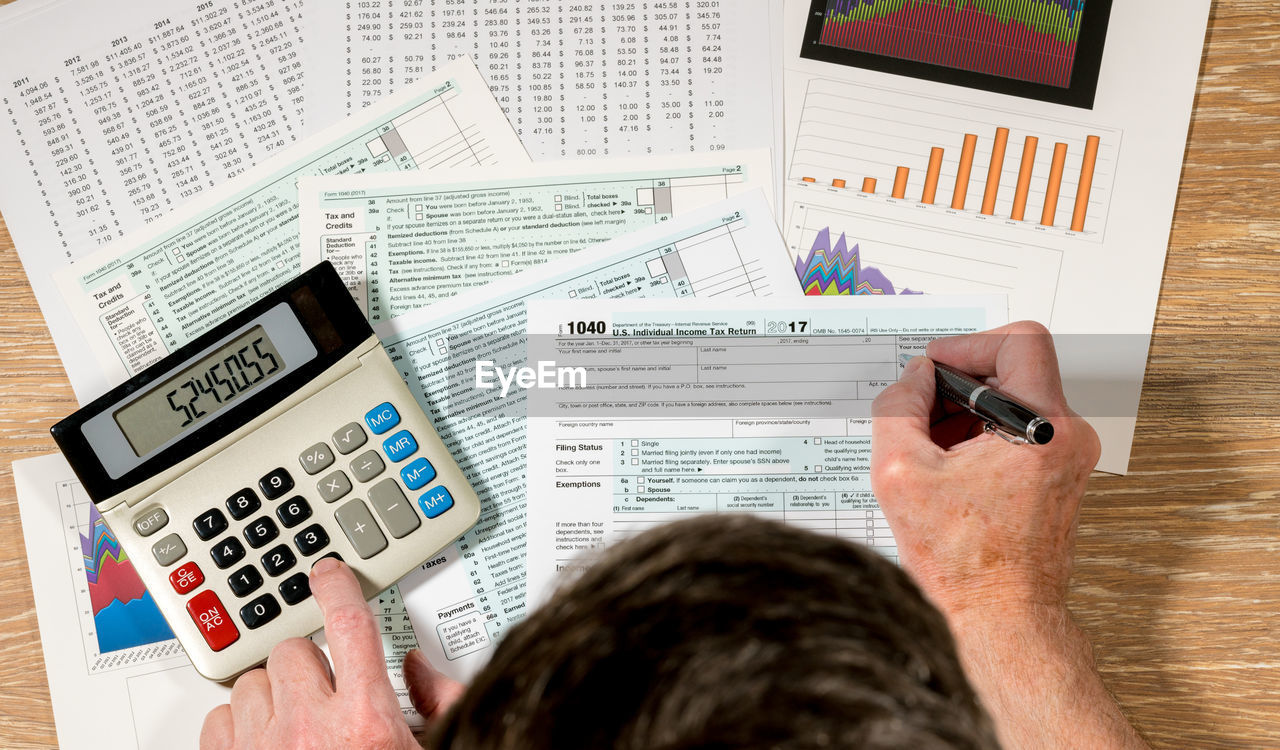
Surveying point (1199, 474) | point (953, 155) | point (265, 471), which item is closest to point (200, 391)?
point (265, 471)

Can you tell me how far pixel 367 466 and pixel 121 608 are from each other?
0.79ft

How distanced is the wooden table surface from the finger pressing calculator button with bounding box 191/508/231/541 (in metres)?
0.18


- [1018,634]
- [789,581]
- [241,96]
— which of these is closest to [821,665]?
[789,581]

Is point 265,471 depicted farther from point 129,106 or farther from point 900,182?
point 900,182

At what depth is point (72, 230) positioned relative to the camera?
65 centimetres

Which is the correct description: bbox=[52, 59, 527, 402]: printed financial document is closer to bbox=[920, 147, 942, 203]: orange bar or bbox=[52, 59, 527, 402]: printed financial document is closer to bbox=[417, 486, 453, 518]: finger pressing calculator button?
bbox=[417, 486, 453, 518]: finger pressing calculator button

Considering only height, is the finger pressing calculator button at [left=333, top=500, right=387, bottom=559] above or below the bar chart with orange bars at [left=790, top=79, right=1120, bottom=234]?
below

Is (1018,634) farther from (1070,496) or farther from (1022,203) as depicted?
(1022,203)

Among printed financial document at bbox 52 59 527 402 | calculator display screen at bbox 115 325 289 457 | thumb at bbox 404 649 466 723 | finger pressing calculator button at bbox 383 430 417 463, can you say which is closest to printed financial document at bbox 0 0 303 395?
printed financial document at bbox 52 59 527 402

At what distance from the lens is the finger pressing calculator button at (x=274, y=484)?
0.57 m

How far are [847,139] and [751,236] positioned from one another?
110 millimetres

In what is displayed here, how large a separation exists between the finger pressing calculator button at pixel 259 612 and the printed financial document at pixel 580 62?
370 mm

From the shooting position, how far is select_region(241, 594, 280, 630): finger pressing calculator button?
562 millimetres

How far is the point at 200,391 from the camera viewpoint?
22.6 inches
